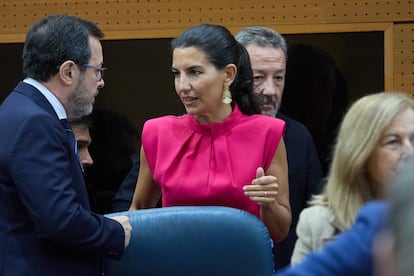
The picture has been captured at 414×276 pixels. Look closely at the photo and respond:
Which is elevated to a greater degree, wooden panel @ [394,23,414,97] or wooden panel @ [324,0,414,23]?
wooden panel @ [324,0,414,23]

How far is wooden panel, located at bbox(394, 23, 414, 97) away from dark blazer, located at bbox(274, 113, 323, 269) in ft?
3.21

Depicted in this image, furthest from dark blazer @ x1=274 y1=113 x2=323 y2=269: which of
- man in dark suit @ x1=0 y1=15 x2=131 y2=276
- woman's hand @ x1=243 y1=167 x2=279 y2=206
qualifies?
man in dark suit @ x1=0 y1=15 x2=131 y2=276

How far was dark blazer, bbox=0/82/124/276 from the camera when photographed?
90.5 inches

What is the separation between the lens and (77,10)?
4.24m

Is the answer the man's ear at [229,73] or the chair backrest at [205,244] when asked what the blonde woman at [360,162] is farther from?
the man's ear at [229,73]

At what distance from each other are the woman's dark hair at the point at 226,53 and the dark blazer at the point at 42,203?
0.56m

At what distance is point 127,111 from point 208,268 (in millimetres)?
1790

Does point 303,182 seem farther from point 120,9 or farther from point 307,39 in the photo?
point 120,9

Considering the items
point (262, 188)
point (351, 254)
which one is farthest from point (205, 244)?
point (351, 254)

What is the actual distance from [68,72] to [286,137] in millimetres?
970

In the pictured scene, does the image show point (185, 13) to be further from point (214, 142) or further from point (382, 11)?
point (214, 142)

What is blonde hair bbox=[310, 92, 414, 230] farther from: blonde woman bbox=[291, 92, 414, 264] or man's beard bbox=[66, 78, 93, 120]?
man's beard bbox=[66, 78, 93, 120]

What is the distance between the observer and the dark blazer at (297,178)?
123 inches

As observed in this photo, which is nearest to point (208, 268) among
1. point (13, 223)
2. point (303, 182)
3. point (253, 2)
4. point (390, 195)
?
point (13, 223)
